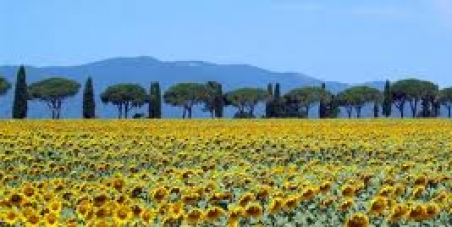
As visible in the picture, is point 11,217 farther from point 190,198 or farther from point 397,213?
point 397,213

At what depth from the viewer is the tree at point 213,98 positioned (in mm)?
114375

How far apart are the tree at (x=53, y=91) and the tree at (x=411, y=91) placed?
42041 millimetres

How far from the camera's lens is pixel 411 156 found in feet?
65.5

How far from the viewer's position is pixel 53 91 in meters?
119

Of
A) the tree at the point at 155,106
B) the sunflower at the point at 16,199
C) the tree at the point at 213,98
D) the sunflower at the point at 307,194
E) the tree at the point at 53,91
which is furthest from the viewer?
the tree at the point at 53,91

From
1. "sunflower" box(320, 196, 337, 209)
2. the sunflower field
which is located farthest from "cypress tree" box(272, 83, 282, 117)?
"sunflower" box(320, 196, 337, 209)

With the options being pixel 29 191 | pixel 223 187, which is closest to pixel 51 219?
pixel 29 191

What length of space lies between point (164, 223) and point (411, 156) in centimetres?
1239

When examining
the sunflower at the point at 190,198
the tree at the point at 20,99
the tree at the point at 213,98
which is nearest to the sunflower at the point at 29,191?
the sunflower at the point at 190,198

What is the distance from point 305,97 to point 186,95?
1567cm

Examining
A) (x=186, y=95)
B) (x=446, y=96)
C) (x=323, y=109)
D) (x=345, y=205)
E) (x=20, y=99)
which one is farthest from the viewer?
(x=446, y=96)

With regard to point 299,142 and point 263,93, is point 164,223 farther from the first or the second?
point 263,93

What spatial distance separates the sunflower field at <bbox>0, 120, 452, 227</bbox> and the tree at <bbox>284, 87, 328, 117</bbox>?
103448mm

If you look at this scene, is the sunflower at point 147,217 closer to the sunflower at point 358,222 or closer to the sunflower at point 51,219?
the sunflower at point 51,219
